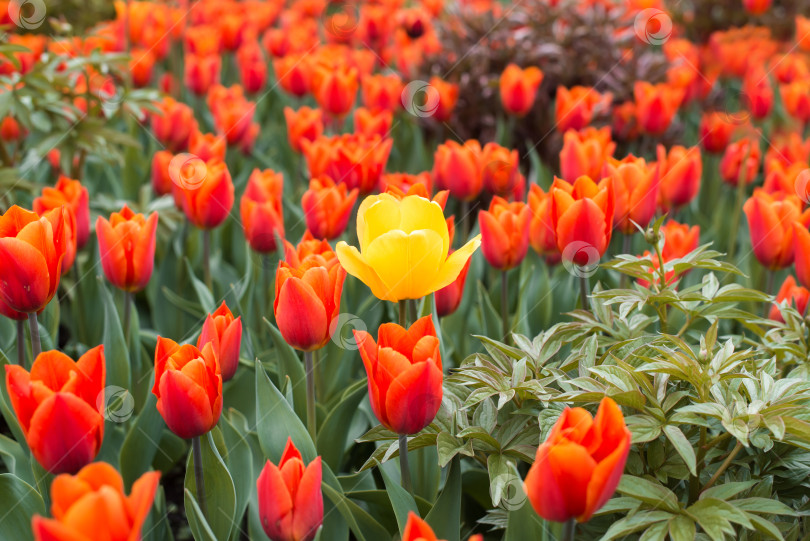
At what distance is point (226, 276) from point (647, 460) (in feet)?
5.38

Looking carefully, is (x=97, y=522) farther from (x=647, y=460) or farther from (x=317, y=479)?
(x=647, y=460)

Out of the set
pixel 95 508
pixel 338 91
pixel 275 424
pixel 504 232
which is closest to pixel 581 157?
pixel 504 232

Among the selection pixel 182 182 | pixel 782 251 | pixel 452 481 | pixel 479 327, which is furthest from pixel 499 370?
pixel 182 182

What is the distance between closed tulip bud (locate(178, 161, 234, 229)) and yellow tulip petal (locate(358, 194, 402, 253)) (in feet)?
2.41

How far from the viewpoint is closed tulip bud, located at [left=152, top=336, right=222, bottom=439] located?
1.17m

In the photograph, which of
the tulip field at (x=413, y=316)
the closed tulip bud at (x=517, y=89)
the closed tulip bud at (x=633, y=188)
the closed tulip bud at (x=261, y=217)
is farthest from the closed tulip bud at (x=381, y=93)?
the closed tulip bud at (x=633, y=188)

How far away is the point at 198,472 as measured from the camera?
4.29ft

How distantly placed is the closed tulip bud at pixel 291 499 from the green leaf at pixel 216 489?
12.1 inches

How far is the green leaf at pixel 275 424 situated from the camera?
144 centimetres

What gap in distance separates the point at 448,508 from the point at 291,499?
12.3 inches

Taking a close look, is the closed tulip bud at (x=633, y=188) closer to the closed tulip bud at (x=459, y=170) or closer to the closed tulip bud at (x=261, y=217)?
the closed tulip bud at (x=459, y=170)

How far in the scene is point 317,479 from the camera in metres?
1.08

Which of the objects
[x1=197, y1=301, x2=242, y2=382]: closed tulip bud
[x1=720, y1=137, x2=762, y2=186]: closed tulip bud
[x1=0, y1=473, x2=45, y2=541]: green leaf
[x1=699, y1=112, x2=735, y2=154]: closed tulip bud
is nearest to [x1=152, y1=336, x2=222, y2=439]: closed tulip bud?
[x1=197, y1=301, x2=242, y2=382]: closed tulip bud

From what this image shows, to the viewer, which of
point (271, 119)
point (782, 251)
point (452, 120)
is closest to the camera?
point (782, 251)
